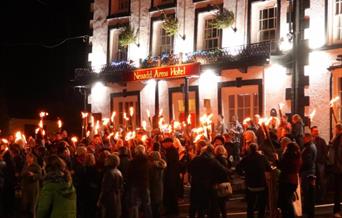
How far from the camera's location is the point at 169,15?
91.7 feet

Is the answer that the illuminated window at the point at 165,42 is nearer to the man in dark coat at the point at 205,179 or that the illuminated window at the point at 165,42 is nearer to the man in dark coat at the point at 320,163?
the man in dark coat at the point at 320,163

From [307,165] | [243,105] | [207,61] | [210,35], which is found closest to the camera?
[307,165]

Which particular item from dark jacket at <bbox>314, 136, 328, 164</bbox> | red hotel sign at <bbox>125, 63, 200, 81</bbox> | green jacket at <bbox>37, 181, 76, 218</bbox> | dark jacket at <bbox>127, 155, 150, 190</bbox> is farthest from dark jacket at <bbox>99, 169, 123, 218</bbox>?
red hotel sign at <bbox>125, 63, 200, 81</bbox>

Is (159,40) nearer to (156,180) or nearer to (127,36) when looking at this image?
(127,36)

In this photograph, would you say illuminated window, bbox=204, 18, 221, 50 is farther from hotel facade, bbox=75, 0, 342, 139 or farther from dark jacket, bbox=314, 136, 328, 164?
dark jacket, bbox=314, 136, 328, 164

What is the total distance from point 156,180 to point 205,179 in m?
1.82

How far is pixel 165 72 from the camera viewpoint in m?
Answer: 26.2

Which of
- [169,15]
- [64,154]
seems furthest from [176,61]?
[64,154]

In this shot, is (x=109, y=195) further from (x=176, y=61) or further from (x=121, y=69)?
(x=121, y=69)

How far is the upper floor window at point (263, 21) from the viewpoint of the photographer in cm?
2450

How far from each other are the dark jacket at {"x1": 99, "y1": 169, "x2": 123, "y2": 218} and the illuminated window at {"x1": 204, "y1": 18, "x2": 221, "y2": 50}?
13666 mm

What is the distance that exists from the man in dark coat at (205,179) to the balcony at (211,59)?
421 inches

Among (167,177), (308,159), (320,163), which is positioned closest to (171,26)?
(167,177)

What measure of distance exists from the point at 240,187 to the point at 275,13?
27.1ft
